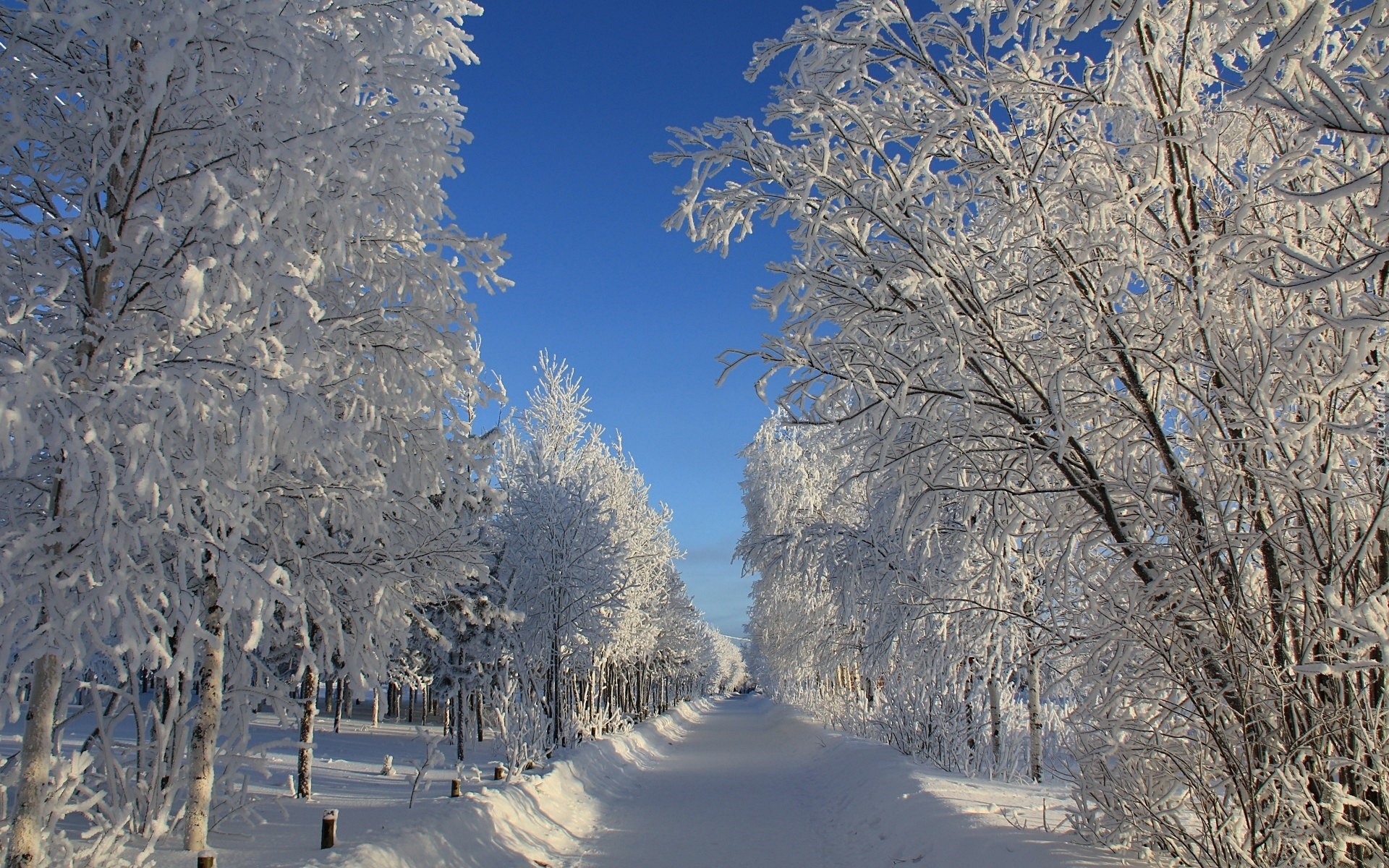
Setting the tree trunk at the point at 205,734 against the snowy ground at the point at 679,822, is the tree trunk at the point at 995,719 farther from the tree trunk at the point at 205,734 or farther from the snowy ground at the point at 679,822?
the tree trunk at the point at 205,734

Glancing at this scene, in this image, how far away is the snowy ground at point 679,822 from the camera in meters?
5.46

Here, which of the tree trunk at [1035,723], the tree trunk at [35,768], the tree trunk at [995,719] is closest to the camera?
the tree trunk at [35,768]

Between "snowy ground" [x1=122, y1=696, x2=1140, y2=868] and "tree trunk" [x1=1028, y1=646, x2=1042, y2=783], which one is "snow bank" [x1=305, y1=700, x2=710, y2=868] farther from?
"tree trunk" [x1=1028, y1=646, x2=1042, y2=783]

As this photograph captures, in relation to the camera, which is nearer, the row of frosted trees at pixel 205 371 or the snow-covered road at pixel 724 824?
the row of frosted trees at pixel 205 371

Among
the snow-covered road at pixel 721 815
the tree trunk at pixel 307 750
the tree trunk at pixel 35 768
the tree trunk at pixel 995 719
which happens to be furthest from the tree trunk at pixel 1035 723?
the tree trunk at pixel 35 768

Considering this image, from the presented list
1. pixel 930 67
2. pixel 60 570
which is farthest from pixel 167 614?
pixel 930 67

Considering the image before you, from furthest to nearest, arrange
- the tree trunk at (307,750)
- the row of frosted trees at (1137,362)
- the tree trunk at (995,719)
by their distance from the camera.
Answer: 1. the tree trunk at (995,719)
2. the tree trunk at (307,750)
3. the row of frosted trees at (1137,362)

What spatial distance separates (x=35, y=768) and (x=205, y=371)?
2.48 m

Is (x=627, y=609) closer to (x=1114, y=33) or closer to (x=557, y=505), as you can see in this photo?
(x=557, y=505)

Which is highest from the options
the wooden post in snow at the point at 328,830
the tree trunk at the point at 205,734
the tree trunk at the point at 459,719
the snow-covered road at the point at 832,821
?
Answer: the tree trunk at the point at 205,734

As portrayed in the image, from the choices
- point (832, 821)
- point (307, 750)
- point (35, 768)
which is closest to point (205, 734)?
point (35, 768)

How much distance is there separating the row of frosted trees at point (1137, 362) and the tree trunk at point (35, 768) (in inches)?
168

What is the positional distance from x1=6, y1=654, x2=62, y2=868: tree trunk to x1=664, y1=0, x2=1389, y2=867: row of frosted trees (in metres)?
4.27

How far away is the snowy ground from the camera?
5.46 meters
